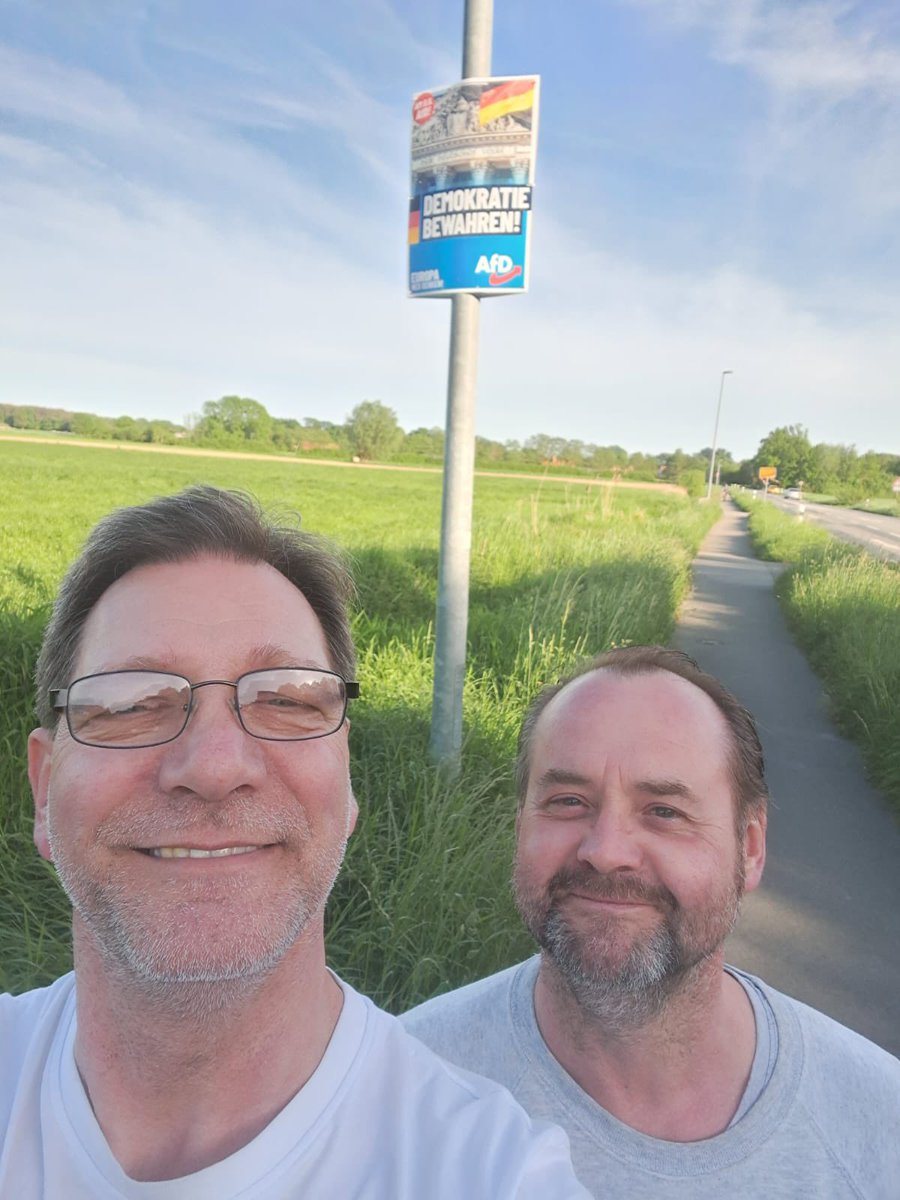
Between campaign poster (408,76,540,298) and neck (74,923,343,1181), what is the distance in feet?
9.17

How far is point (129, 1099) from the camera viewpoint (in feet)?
3.53

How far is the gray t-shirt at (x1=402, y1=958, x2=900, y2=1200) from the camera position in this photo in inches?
50.2

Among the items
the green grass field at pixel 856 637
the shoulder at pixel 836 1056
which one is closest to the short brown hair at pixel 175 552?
the shoulder at pixel 836 1056

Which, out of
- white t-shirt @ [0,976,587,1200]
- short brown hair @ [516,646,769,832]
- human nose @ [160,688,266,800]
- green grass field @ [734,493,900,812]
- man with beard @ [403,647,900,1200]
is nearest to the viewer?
white t-shirt @ [0,976,587,1200]

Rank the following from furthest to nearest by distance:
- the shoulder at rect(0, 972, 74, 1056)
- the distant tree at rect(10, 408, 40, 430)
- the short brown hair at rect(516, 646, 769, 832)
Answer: the distant tree at rect(10, 408, 40, 430) → the short brown hair at rect(516, 646, 769, 832) → the shoulder at rect(0, 972, 74, 1056)

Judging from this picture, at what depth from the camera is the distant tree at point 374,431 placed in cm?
9425

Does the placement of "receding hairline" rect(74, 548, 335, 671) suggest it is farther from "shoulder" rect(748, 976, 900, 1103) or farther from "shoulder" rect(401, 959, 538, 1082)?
"shoulder" rect(748, 976, 900, 1103)

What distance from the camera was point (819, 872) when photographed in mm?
4074

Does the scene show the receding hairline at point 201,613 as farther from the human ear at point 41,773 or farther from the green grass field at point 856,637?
the green grass field at point 856,637

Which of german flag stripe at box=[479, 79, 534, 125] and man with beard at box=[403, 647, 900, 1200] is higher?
german flag stripe at box=[479, 79, 534, 125]

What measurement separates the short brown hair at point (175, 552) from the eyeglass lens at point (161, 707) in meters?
0.16

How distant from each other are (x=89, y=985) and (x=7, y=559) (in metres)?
9.14

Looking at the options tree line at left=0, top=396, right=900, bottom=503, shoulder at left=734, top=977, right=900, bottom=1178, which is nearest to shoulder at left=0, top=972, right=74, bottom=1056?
shoulder at left=734, top=977, right=900, bottom=1178

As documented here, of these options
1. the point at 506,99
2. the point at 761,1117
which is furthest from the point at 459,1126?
the point at 506,99
